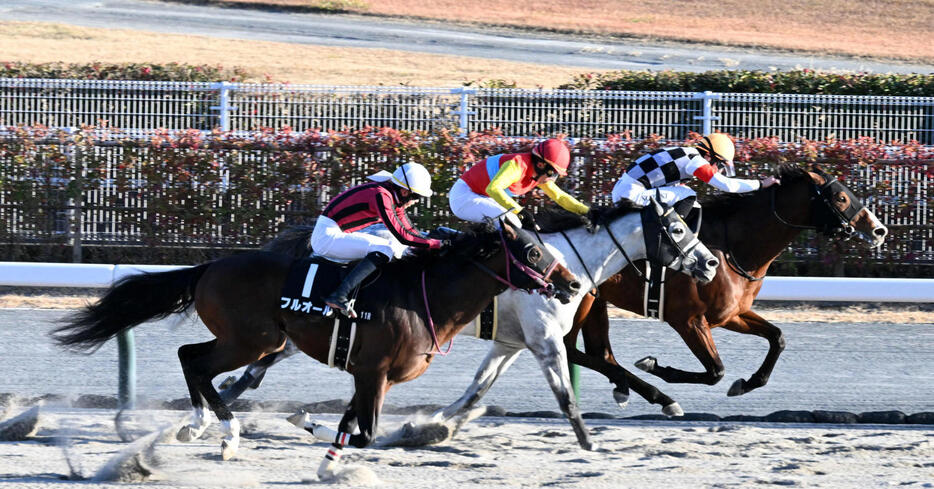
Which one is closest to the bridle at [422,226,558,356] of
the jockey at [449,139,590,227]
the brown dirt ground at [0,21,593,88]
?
the jockey at [449,139,590,227]

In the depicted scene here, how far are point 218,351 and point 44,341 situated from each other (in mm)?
3138

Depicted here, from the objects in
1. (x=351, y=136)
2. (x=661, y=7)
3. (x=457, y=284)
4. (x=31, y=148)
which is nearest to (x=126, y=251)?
(x=31, y=148)

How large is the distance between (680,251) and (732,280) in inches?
37.5

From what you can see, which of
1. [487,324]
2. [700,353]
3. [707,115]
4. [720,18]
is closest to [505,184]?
[487,324]

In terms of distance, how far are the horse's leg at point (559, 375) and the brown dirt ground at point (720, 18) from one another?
21.8m

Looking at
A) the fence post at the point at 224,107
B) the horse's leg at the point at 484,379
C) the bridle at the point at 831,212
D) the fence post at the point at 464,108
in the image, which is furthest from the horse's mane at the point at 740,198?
the fence post at the point at 224,107

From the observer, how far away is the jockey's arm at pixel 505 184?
6195 mm

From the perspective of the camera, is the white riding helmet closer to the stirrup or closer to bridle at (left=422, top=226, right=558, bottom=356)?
bridle at (left=422, top=226, right=558, bottom=356)

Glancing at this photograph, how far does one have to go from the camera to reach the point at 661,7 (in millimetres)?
32125

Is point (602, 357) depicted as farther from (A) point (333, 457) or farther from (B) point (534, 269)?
(A) point (333, 457)

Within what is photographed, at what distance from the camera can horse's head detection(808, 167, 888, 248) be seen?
7.14 m

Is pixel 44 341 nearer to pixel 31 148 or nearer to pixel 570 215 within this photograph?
pixel 31 148

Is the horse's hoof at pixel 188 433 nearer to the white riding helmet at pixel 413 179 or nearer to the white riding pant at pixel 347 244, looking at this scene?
the white riding pant at pixel 347 244

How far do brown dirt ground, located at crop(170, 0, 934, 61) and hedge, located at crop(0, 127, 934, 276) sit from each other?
1607 cm
